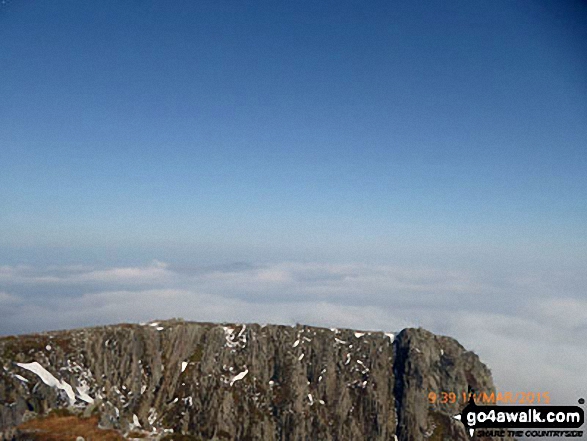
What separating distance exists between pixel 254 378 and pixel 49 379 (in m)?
84.4

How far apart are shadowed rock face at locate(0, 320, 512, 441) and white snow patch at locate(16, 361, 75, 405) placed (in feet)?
1.42

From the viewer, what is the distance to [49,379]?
147 metres

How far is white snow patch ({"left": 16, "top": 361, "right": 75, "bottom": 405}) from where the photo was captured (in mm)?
145875

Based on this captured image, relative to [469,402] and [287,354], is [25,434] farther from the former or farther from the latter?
[469,402]

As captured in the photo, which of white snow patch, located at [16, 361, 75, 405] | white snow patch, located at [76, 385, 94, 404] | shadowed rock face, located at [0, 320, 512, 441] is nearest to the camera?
white snow patch, located at [16, 361, 75, 405]

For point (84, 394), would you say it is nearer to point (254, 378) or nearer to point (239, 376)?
point (239, 376)

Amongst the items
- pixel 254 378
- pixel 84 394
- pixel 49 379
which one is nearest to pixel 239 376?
pixel 254 378

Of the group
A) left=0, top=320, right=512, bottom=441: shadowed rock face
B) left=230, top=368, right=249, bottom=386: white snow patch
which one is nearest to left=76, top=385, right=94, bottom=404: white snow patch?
left=0, top=320, right=512, bottom=441: shadowed rock face

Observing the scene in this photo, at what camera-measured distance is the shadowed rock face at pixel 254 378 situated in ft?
516

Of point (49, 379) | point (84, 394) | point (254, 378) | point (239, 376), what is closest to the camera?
point (49, 379)

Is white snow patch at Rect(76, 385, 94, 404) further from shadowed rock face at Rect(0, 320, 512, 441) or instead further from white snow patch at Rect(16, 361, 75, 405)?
white snow patch at Rect(16, 361, 75, 405)

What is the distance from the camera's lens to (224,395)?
173125 mm

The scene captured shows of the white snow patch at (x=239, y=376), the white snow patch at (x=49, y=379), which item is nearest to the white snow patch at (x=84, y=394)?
the white snow patch at (x=49, y=379)

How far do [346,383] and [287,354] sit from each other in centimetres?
3145
